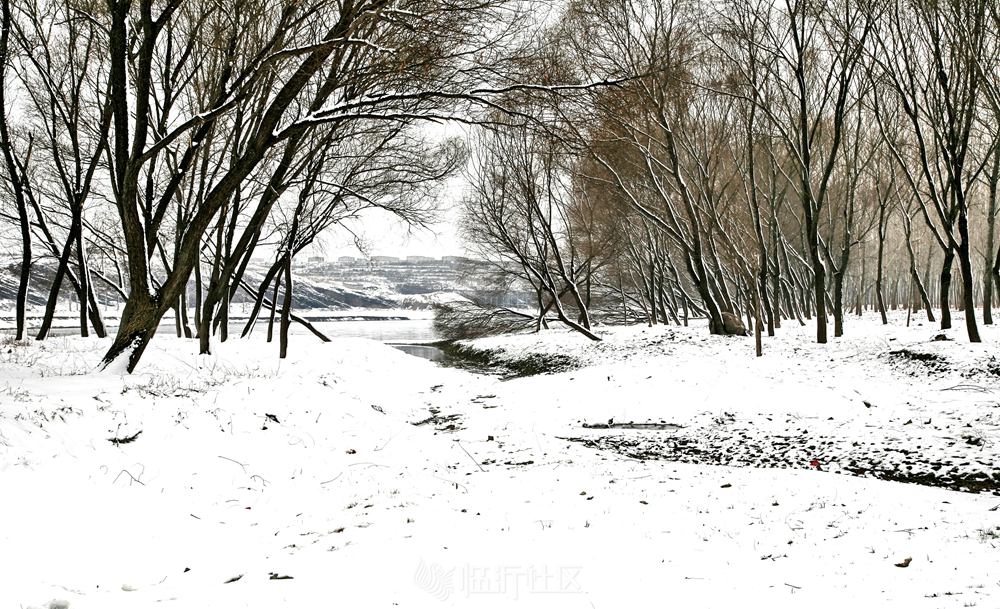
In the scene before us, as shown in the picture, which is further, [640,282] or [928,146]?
[640,282]

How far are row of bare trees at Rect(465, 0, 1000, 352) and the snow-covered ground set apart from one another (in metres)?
4.50

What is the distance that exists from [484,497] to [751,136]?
44.9 ft

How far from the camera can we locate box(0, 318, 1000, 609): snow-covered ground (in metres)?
3.18

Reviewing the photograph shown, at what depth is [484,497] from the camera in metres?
4.99

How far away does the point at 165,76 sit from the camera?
12.0 meters

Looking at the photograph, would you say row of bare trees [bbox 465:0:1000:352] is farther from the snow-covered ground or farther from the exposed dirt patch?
the snow-covered ground

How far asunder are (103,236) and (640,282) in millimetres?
28406

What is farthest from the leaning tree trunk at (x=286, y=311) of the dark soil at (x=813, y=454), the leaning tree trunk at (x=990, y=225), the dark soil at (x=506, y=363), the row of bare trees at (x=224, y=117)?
the leaning tree trunk at (x=990, y=225)

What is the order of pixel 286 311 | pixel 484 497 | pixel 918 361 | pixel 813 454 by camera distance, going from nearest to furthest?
pixel 484 497 → pixel 813 454 → pixel 918 361 → pixel 286 311

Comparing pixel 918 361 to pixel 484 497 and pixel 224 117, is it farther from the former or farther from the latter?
pixel 224 117

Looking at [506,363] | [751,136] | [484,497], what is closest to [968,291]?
[751,136]

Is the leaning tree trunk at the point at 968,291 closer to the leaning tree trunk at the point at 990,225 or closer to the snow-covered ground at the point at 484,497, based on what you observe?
the snow-covered ground at the point at 484,497

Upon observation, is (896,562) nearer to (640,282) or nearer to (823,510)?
(823,510)

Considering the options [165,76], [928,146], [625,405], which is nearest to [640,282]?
[928,146]
